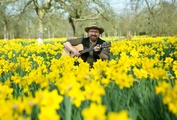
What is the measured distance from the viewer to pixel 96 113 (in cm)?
82

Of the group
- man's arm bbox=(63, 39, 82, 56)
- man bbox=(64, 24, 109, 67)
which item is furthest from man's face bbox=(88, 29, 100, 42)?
man's arm bbox=(63, 39, 82, 56)

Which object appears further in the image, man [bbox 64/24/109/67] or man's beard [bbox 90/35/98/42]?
man's beard [bbox 90/35/98/42]

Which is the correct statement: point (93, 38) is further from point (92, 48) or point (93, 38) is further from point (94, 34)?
point (92, 48)

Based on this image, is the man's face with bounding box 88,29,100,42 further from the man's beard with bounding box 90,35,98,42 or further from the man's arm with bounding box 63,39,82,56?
the man's arm with bounding box 63,39,82,56

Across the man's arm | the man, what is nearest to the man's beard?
the man

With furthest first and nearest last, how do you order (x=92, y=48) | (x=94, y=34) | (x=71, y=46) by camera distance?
(x=71, y=46), (x=94, y=34), (x=92, y=48)

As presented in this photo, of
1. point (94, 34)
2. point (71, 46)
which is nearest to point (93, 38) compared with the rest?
point (94, 34)

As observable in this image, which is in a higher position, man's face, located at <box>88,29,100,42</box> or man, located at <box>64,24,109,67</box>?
man's face, located at <box>88,29,100,42</box>

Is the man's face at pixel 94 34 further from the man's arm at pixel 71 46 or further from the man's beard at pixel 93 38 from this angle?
the man's arm at pixel 71 46

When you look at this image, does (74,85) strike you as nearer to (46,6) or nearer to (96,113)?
(96,113)

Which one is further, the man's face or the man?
the man's face

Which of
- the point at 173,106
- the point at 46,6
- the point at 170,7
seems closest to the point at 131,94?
the point at 173,106

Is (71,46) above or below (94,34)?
below

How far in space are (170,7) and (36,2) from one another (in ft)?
34.3
